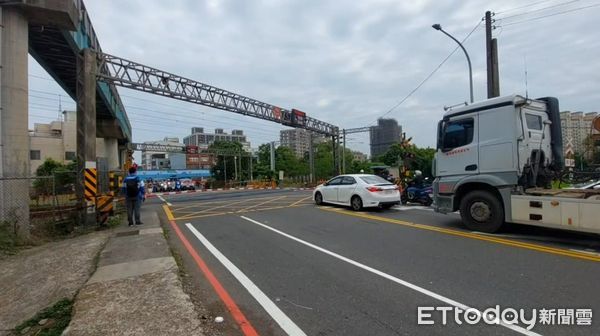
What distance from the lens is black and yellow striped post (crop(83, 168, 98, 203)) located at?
44.7ft

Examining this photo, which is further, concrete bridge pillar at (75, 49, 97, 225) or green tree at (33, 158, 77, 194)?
concrete bridge pillar at (75, 49, 97, 225)

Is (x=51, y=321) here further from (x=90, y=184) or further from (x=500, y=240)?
(x=90, y=184)

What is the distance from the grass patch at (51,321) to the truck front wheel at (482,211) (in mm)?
8529

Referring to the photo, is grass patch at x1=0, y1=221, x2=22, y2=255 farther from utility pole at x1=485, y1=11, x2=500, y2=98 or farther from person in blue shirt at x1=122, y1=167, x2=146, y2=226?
utility pole at x1=485, y1=11, x2=500, y2=98

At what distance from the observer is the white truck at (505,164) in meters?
8.16

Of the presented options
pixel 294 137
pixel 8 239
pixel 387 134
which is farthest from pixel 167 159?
pixel 8 239

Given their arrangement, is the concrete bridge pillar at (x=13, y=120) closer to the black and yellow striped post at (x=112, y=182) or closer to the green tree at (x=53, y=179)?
the green tree at (x=53, y=179)

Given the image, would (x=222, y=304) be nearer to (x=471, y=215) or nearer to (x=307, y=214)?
(x=471, y=215)

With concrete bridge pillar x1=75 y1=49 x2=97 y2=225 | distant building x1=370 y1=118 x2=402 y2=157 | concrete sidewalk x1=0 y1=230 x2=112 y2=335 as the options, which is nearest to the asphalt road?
concrete sidewalk x1=0 y1=230 x2=112 y2=335

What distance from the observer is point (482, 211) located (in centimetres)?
927

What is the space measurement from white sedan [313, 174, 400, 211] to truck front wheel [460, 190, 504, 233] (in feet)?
14.8

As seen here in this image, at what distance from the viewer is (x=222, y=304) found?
4867 millimetres
